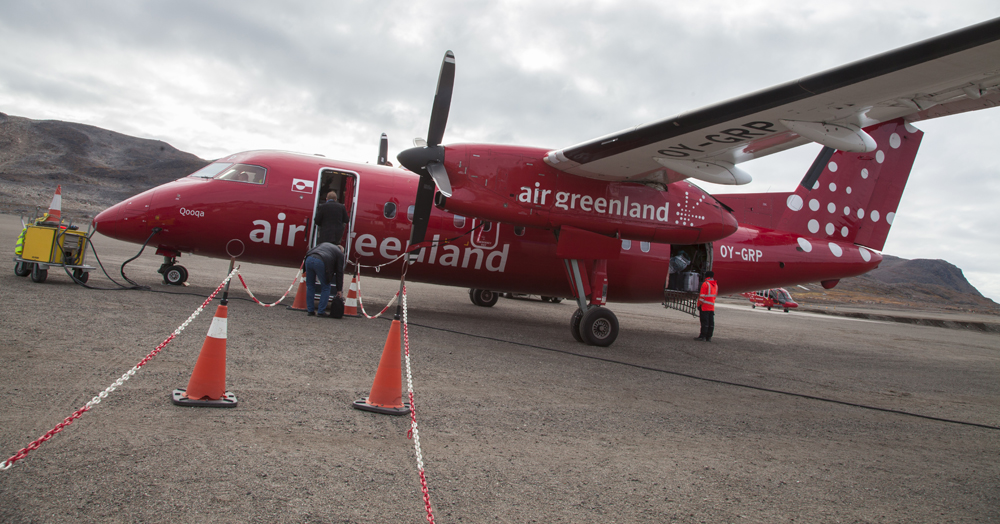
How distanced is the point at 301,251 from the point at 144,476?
7.14 m

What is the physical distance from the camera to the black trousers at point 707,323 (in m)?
11.0

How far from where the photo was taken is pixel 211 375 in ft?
12.1

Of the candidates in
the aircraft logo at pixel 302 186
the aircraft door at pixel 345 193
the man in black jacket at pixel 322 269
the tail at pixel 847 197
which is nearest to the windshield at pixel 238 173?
the aircraft logo at pixel 302 186

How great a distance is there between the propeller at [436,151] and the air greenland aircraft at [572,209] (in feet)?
0.08

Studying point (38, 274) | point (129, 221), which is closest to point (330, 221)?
point (129, 221)

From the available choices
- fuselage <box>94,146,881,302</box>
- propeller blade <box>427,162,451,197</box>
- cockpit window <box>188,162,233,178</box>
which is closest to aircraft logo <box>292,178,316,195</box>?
fuselage <box>94,146,881,302</box>

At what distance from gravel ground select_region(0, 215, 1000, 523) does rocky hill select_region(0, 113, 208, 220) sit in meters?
69.8

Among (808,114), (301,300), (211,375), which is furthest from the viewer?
(301,300)

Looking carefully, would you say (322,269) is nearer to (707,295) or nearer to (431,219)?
(431,219)

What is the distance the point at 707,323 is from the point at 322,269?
8.20 m

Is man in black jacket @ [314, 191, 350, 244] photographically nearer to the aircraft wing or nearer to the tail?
the aircraft wing

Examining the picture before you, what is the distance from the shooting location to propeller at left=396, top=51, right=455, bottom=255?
7.85 m

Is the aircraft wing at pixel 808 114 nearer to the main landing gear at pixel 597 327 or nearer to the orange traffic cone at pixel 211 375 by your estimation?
the main landing gear at pixel 597 327

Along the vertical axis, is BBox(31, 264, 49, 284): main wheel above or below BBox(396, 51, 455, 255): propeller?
below
